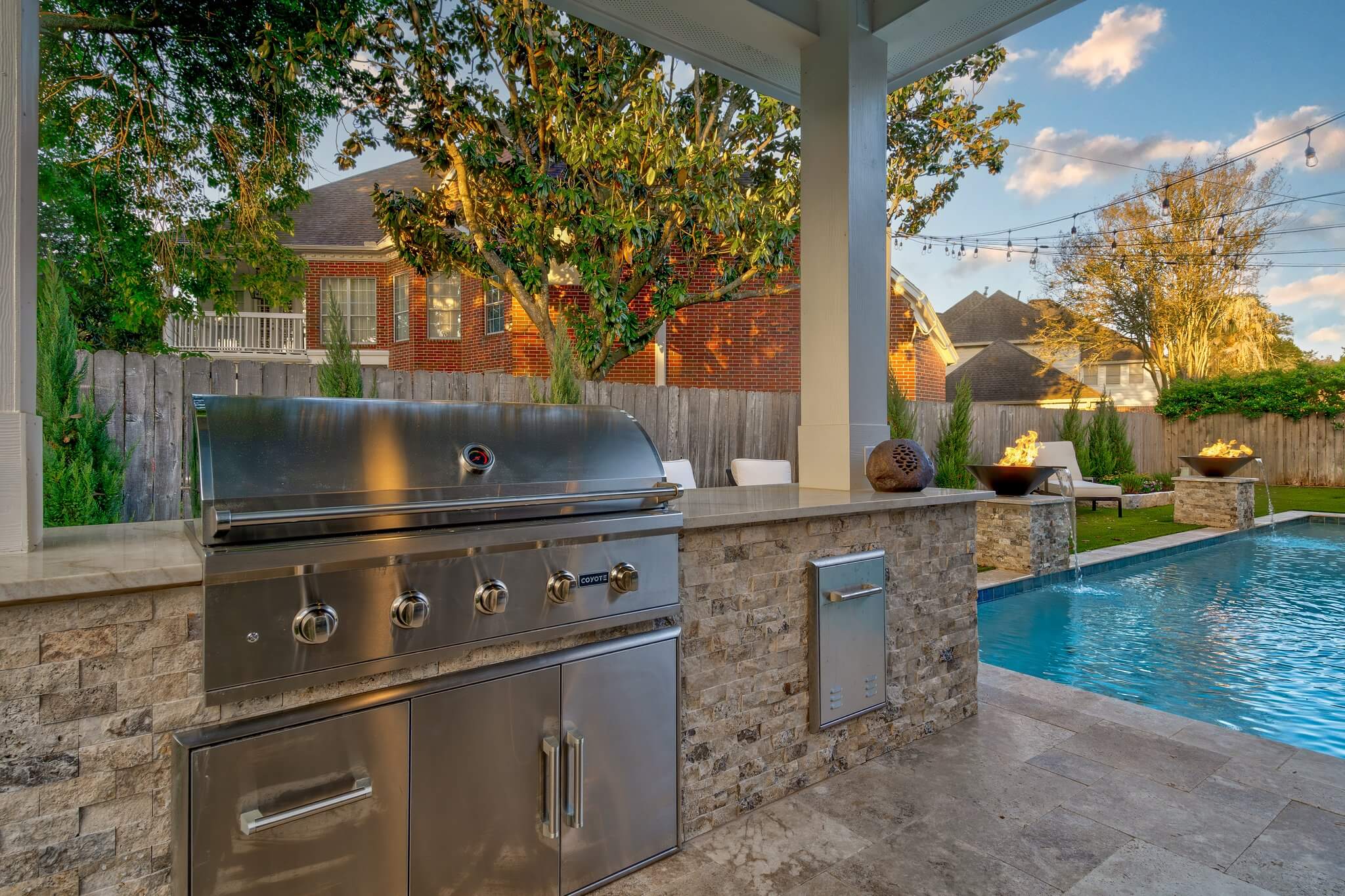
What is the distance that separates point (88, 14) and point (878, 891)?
955 centimetres

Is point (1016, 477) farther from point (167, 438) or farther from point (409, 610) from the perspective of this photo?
point (167, 438)

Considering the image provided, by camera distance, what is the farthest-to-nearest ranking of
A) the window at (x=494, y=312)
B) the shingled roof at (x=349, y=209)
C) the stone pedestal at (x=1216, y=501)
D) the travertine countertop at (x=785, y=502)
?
1. the shingled roof at (x=349, y=209)
2. the window at (x=494, y=312)
3. the stone pedestal at (x=1216, y=501)
4. the travertine countertop at (x=785, y=502)

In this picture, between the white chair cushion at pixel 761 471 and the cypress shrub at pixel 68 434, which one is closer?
the cypress shrub at pixel 68 434

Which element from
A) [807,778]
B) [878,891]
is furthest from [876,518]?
[878,891]

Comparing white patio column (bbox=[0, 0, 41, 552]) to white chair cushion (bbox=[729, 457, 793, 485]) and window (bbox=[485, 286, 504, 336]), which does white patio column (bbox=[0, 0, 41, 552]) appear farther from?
window (bbox=[485, 286, 504, 336])

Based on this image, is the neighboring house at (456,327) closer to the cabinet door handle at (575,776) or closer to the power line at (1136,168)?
the power line at (1136,168)

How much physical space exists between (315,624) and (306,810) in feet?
1.21

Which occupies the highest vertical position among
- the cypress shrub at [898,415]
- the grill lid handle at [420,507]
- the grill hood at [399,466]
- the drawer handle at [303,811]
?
the cypress shrub at [898,415]

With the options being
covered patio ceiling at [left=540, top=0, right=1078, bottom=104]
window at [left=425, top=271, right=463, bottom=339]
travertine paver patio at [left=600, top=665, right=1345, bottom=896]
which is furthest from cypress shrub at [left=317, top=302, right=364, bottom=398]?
window at [left=425, top=271, right=463, bottom=339]

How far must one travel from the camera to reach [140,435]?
441 cm

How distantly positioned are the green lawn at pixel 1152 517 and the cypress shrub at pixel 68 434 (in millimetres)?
8149

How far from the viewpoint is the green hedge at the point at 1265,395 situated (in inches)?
507

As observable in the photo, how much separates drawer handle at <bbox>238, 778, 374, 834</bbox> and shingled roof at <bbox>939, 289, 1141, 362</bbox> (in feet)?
87.4

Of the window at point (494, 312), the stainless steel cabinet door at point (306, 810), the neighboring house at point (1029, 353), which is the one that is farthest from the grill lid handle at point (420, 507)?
the neighboring house at point (1029, 353)
